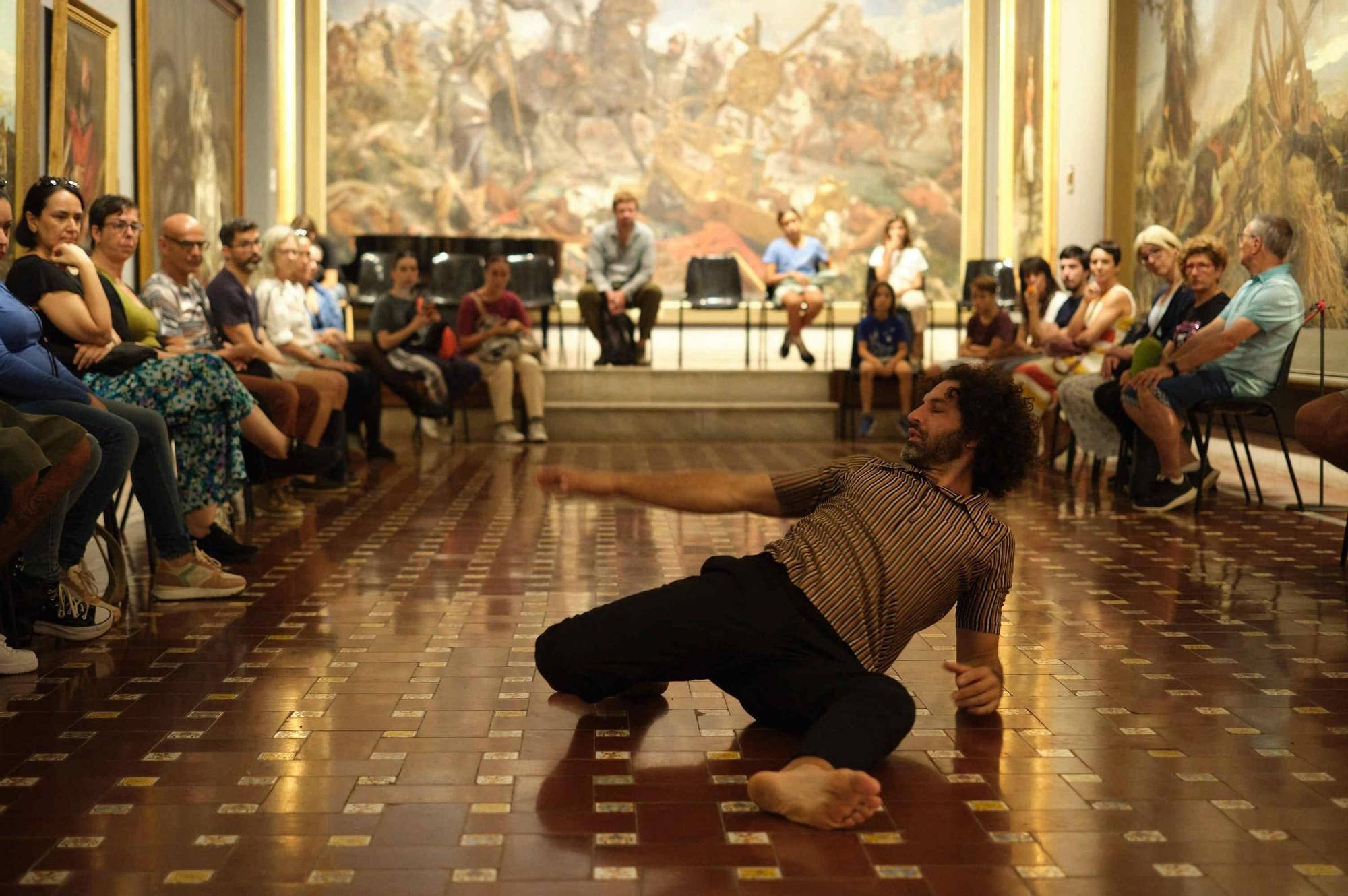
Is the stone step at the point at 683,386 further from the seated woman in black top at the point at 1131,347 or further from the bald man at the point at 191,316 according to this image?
the bald man at the point at 191,316

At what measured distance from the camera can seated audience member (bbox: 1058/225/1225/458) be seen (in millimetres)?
7953

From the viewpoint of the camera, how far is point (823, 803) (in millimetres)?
2836

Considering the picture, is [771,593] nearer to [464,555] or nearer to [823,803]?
[823,803]

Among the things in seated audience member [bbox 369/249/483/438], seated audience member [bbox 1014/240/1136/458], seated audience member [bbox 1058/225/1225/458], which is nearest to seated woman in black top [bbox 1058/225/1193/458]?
seated audience member [bbox 1058/225/1225/458]

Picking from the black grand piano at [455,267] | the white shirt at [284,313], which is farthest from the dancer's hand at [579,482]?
the black grand piano at [455,267]

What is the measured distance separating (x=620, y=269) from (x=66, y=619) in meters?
8.70

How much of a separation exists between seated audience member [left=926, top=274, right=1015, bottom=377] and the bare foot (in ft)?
26.0

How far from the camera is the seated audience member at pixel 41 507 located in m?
4.07

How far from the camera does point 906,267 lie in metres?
13.1

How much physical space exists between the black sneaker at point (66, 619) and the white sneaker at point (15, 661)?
12.5 inches

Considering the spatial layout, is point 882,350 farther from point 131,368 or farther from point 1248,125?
point 131,368

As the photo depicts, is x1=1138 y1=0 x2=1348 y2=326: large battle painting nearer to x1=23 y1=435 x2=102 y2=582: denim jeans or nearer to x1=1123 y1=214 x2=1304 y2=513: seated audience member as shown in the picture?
x1=1123 y1=214 x2=1304 y2=513: seated audience member

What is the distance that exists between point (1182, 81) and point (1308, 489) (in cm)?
451

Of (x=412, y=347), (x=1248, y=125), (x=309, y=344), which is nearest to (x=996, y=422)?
(x=309, y=344)
